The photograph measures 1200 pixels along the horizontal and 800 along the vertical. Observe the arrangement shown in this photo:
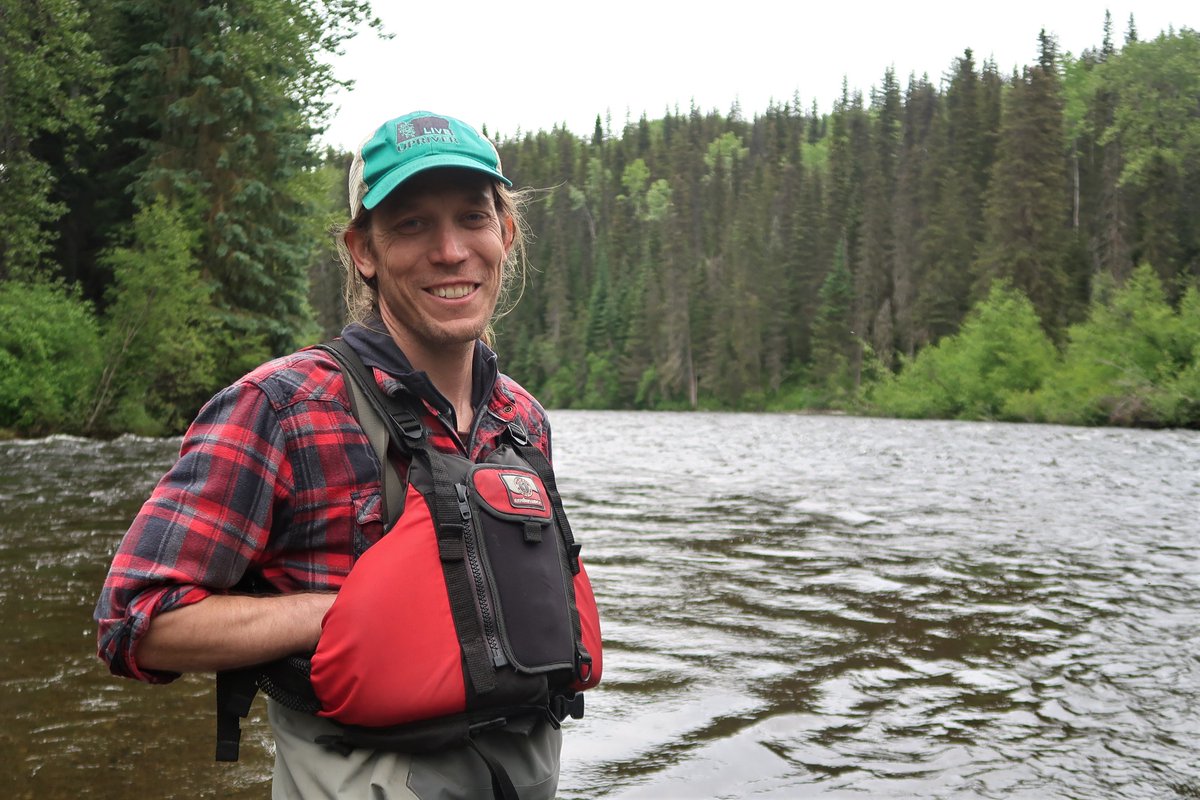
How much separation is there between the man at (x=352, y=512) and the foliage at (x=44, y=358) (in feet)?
72.3

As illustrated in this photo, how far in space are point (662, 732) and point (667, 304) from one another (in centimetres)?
8366

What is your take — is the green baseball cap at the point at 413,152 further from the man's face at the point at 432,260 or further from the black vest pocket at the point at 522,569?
the black vest pocket at the point at 522,569

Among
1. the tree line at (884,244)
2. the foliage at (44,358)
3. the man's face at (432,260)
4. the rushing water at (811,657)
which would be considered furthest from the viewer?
the tree line at (884,244)

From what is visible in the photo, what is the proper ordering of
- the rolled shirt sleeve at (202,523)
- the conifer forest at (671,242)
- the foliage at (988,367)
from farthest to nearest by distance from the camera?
1. the foliage at (988,367)
2. the conifer forest at (671,242)
3. the rolled shirt sleeve at (202,523)

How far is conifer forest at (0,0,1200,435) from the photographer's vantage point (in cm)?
2438

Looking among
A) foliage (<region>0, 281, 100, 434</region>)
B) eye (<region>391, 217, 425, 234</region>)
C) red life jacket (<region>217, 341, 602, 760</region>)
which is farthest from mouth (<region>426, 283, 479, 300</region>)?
foliage (<region>0, 281, 100, 434</region>)

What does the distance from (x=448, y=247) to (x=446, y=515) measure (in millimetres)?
568

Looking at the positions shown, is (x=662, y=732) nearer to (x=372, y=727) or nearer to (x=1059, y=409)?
(x=372, y=727)

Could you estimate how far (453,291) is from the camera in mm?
2180

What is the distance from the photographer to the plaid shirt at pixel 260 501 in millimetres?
1795

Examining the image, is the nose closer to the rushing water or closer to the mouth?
the mouth

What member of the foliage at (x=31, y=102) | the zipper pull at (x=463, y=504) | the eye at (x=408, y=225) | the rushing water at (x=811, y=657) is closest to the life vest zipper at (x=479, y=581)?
the zipper pull at (x=463, y=504)

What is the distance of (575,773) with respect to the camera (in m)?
4.84

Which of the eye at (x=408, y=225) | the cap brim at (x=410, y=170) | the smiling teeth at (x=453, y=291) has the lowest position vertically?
the smiling teeth at (x=453, y=291)
